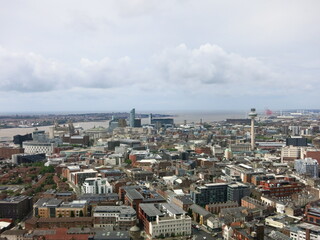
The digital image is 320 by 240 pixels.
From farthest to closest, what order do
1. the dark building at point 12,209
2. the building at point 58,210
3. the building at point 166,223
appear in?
the dark building at point 12,209 → the building at point 58,210 → the building at point 166,223

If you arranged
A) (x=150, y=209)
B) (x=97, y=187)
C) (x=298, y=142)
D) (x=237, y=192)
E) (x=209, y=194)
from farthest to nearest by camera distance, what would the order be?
(x=298, y=142) < (x=97, y=187) < (x=209, y=194) < (x=237, y=192) < (x=150, y=209)

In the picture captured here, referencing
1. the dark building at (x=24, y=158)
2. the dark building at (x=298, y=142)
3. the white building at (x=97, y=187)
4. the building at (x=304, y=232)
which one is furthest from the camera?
the dark building at (x=298, y=142)

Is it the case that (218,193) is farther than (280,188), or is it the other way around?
(280,188)

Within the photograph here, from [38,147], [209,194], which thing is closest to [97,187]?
[209,194]

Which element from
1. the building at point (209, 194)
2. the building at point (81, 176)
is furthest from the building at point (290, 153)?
the building at point (81, 176)

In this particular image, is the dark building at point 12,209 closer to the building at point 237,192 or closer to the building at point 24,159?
the building at point 237,192

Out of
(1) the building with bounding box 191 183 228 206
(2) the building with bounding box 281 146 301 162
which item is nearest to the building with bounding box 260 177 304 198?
(1) the building with bounding box 191 183 228 206

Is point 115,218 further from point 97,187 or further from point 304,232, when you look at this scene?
point 304,232

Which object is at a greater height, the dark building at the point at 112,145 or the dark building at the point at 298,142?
the dark building at the point at 298,142
